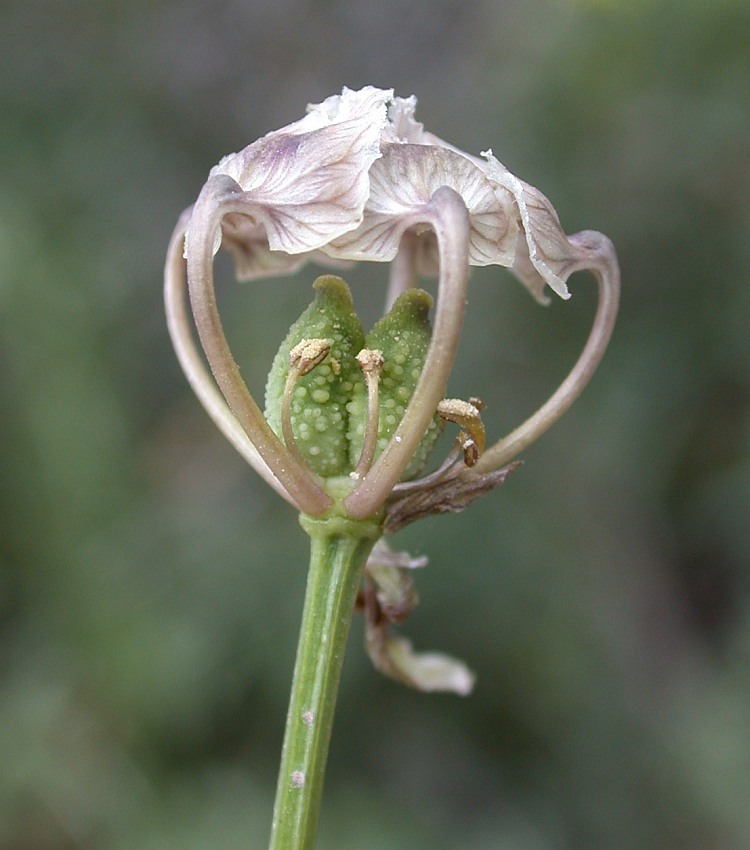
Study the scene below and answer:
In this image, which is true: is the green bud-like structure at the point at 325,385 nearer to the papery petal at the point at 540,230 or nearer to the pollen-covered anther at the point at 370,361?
the pollen-covered anther at the point at 370,361

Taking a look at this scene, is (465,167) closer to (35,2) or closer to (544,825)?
(544,825)

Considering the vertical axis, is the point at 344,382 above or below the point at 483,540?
above

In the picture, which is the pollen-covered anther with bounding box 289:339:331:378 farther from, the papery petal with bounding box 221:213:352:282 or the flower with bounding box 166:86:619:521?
the papery petal with bounding box 221:213:352:282

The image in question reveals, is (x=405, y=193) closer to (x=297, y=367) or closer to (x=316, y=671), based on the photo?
(x=297, y=367)

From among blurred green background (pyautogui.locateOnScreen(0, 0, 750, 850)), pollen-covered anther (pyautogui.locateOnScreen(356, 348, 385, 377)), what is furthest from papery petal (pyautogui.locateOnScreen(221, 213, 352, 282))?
blurred green background (pyautogui.locateOnScreen(0, 0, 750, 850))

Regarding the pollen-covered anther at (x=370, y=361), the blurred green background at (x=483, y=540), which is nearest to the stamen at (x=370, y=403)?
the pollen-covered anther at (x=370, y=361)

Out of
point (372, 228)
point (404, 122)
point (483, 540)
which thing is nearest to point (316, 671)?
point (372, 228)
